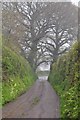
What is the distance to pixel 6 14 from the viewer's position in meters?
25.7

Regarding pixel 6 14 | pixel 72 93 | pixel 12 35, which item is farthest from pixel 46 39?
pixel 72 93

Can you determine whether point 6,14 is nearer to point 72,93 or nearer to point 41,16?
point 72,93

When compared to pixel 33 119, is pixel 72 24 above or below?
above

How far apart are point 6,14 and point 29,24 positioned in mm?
20094

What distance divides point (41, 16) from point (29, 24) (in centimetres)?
242

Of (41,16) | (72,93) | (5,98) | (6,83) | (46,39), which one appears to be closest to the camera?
(72,93)

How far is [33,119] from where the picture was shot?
11.3m

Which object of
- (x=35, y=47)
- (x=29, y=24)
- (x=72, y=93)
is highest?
(x=29, y=24)

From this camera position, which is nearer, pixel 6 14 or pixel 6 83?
pixel 6 83

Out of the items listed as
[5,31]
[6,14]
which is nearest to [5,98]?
[6,14]

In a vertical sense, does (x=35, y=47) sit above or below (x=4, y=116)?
above

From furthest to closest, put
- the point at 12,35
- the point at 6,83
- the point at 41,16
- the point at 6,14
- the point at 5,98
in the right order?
the point at 41,16 → the point at 12,35 → the point at 6,14 → the point at 6,83 → the point at 5,98

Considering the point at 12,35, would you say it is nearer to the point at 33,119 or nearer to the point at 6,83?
the point at 6,83

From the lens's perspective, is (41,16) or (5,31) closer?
(5,31)
